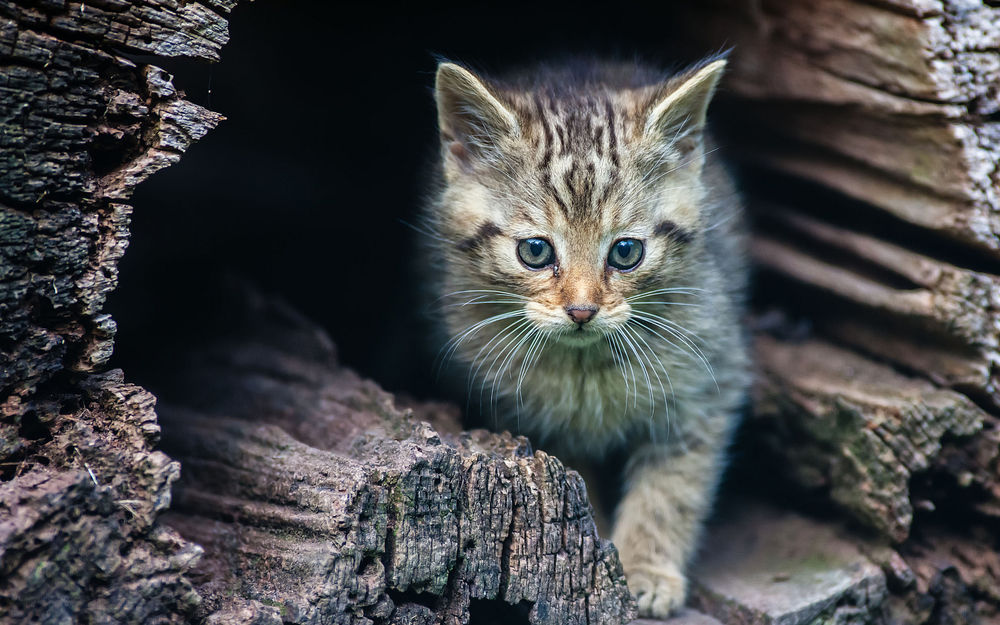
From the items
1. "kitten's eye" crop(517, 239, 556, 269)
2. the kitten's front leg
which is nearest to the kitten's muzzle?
"kitten's eye" crop(517, 239, 556, 269)

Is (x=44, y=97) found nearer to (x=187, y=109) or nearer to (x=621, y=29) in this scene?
(x=187, y=109)

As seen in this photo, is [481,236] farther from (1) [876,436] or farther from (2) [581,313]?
(1) [876,436]

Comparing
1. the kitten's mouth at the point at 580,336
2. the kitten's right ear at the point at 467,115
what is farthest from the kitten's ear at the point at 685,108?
the kitten's mouth at the point at 580,336

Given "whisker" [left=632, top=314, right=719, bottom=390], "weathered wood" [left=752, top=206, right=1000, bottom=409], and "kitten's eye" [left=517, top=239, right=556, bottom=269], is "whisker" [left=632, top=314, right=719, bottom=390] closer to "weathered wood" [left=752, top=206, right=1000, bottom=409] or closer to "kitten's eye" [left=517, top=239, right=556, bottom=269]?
"kitten's eye" [left=517, top=239, right=556, bottom=269]

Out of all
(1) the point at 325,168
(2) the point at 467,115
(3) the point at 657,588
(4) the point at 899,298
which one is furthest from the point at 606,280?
(1) the point at 325,168

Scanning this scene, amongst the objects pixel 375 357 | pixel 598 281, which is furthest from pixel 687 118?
pixel 375 357

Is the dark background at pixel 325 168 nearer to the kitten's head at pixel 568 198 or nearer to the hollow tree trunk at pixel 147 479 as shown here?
the kitten's head at pixel 568 198
